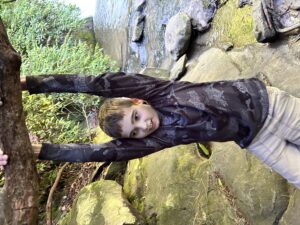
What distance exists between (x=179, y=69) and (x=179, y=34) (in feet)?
1.09

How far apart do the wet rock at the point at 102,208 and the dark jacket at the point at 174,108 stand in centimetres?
125

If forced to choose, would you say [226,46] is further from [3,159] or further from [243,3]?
[3,159]

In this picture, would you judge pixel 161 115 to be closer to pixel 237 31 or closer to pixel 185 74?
pixel 237 31

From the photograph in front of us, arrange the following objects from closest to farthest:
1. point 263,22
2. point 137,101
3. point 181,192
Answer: point 137,101
point 263,22
point 181,192

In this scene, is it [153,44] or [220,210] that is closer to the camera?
[220,210]

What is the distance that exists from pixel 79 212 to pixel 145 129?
5.89ft

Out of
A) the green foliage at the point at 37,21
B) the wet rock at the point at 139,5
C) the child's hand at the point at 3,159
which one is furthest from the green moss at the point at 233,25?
the green foliage at the point at 37,21

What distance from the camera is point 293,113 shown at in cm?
223

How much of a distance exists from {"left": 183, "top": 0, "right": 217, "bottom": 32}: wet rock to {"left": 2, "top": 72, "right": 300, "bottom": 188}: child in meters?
1.85

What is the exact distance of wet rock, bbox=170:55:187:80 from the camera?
410 cm

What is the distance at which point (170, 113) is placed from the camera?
2129mm

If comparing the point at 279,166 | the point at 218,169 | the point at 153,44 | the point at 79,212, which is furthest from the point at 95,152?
the point at 153,44

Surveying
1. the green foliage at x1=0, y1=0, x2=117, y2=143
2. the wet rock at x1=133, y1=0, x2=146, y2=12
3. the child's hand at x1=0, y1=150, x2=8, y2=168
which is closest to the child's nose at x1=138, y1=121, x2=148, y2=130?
the child's hand at x1=0, y1=150, x2=8, y2=168

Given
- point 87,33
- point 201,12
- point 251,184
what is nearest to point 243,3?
point 201,12
